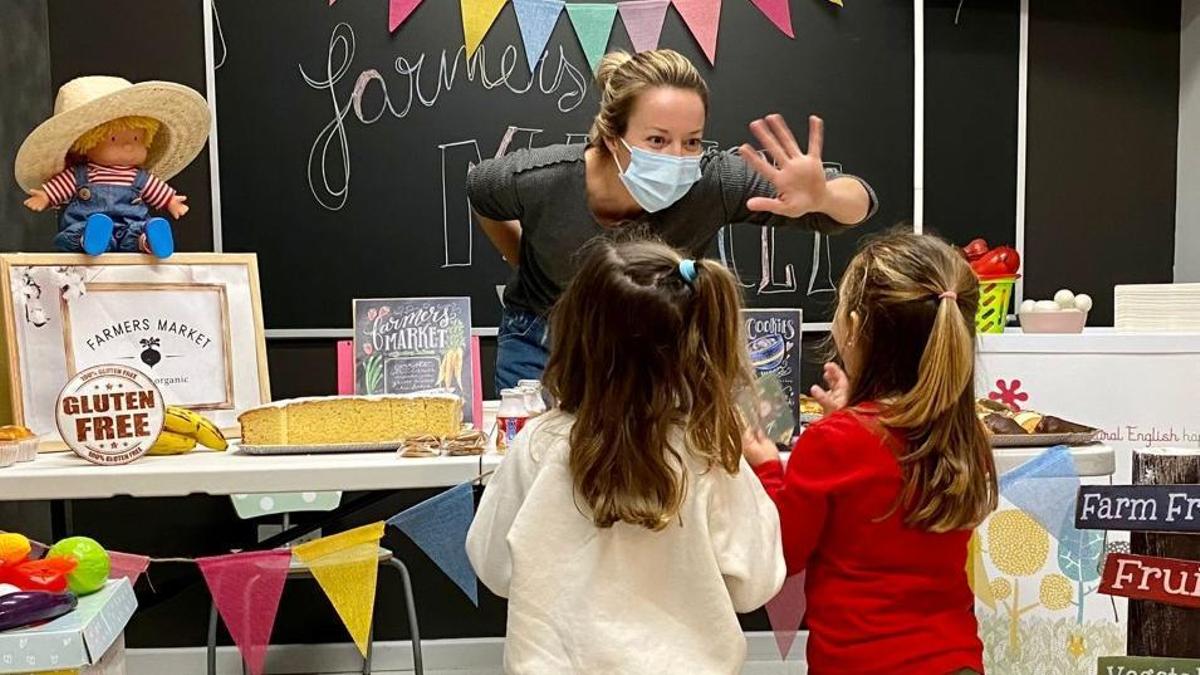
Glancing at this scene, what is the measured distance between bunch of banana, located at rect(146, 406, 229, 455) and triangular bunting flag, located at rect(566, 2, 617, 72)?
1.66 m

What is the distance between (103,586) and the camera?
1.39 m

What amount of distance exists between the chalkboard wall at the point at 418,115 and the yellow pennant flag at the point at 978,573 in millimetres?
1375

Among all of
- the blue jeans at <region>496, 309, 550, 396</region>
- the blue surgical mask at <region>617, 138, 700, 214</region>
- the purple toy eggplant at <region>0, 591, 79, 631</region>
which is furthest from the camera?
the blue jeans at <region>496, 309, 550, 396</region>

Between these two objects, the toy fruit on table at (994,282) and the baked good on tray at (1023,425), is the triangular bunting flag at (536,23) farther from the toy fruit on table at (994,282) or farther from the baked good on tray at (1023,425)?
the baked good on tray at (1023,425)

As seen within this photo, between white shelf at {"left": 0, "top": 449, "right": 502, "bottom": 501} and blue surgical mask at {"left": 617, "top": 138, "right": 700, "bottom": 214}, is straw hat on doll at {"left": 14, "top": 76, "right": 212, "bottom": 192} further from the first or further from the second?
blue surgical mask at {"left": 617, "top": 138, "right": 700, "bottom": 214}

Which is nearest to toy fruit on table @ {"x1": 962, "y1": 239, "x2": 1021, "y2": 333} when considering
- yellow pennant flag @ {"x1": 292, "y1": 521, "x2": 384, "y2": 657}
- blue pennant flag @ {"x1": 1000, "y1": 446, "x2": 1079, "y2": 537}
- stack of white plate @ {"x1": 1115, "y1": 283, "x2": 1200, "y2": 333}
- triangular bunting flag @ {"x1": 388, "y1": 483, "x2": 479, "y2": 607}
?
stack of white plate @ {"x1": 1115, "y1": 283, "x2": 1200, "y2": 333}

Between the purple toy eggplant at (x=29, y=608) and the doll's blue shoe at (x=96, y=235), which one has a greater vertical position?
the doll's blue shoe at (x=96, y=235)

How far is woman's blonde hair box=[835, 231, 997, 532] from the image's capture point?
136cm

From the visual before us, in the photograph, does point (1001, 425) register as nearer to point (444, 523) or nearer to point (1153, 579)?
point (1153, 579)

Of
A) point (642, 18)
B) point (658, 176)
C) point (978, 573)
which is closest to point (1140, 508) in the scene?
point (978, 573)

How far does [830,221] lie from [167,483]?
4.08 feet

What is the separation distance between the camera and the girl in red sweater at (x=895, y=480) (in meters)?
1.37

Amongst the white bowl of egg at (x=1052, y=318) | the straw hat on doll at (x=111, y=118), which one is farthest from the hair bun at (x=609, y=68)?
the white bowl of egg at (x=1052, y=318)

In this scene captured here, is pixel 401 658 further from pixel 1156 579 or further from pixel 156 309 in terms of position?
pixel 1156 579
